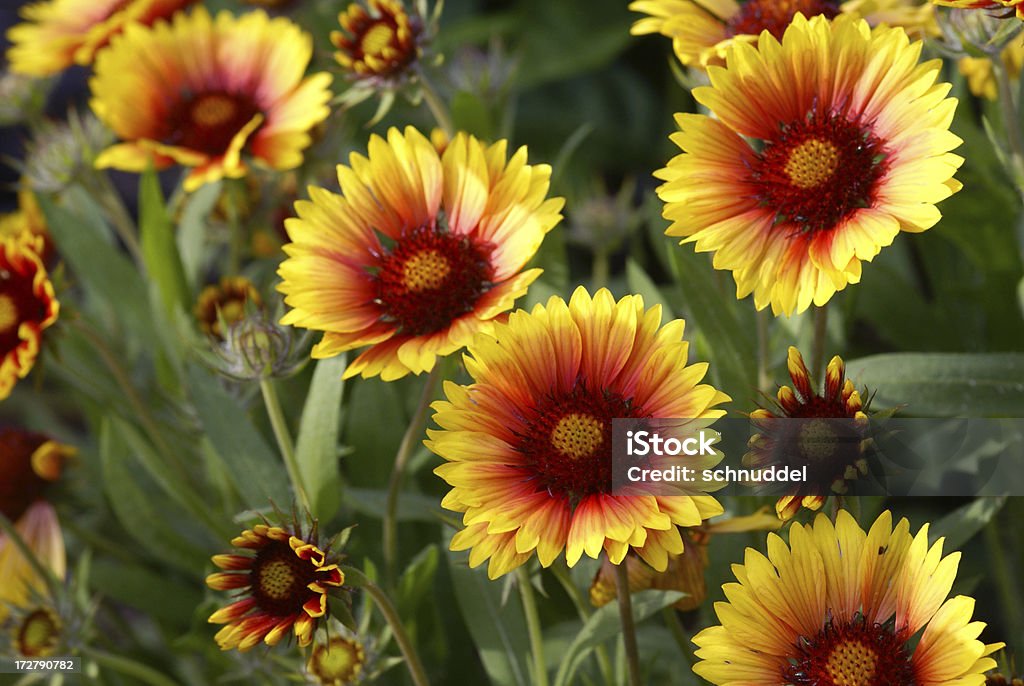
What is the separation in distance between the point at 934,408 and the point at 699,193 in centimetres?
27

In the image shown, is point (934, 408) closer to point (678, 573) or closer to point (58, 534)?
point (678, 573)

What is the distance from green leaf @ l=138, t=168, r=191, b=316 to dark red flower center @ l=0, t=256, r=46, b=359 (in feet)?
0.49

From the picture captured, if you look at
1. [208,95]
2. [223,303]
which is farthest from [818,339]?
[208,95]

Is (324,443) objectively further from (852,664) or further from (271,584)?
(852,664)

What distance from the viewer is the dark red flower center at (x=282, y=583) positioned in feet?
2.02

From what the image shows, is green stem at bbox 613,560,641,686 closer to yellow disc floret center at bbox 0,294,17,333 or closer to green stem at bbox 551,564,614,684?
green stem at bbox 551,564,614,684

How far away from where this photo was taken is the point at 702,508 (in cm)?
58

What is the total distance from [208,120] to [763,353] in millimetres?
605

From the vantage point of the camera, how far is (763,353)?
804 mm

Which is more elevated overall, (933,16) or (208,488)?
(933,16)

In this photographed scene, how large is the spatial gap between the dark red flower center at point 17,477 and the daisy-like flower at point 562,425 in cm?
60

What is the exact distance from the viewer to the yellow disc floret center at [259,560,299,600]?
24.4 inches

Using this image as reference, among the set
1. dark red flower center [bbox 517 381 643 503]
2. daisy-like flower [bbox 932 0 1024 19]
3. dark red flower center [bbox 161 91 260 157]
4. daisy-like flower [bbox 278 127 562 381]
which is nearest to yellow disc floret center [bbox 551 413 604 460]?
dark red flower center [bbox 517 381 643 503]

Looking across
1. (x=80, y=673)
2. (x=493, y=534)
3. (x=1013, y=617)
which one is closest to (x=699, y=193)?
(x=493, y=534)
